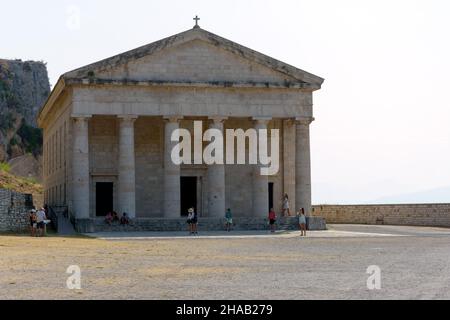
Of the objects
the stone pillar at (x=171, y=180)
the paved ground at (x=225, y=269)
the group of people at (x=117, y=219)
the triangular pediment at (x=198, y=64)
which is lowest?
the paved ground at (x=225, y=269)

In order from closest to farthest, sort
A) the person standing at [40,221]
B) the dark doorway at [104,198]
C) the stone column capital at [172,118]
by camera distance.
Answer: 1. the person standing at [40,221]
2. the stone column capital at [172,118]
3. the dark doorway at [104,198]

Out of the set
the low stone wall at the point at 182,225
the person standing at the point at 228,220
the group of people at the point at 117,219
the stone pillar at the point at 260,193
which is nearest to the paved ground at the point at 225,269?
Result: the person standing at the point at 228,220

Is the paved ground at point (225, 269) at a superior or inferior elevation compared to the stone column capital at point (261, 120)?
inferior

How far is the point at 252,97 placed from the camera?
52.1 meters

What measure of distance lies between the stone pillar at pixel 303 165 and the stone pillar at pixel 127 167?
10.1m

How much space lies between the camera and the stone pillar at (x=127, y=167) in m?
50.0

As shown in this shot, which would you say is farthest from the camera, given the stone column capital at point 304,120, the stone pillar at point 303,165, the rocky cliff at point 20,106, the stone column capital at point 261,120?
the rocky cliff at point 20,106

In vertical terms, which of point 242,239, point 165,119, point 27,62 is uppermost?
point 27,62

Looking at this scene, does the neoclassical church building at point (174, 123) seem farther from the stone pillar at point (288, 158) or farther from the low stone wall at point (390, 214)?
the low stone wall at point (390, 214)

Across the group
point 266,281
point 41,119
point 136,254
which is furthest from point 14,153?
point 266,281

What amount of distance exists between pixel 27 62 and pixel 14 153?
17971mm

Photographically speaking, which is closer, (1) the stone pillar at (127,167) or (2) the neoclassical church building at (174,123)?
(2) the neoclassical church building at (174,123)

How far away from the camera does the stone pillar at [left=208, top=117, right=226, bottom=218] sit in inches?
2013

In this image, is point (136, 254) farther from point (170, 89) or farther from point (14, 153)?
point (14, 153)
